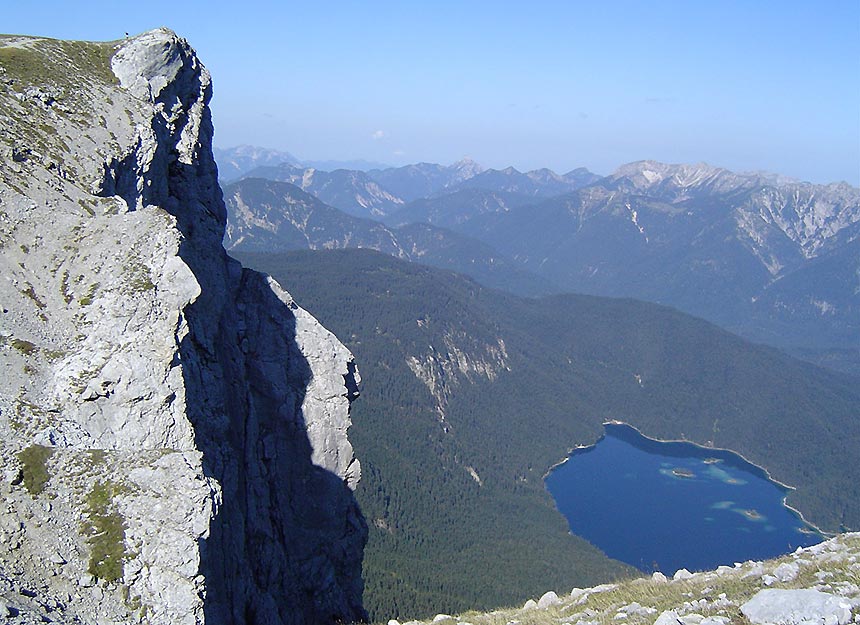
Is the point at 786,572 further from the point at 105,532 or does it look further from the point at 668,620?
the point at 105,532

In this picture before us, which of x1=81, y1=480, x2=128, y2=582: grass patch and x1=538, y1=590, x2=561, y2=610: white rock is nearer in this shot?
x1=81, y1=480, x2=128, y2=582: grass patch

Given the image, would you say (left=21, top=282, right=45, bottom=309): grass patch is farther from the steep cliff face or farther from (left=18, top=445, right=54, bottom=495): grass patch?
(left=18, top=445, right=54, bottom=495): grass patch

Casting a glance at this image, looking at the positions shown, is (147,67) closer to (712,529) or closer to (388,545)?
(388,545)

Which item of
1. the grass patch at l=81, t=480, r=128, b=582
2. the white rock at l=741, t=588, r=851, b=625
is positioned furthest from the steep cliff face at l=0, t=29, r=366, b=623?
the white rock at l=741, t=588, r=851, b=625

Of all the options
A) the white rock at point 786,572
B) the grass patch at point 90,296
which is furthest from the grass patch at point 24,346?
the white rock at point 786,572

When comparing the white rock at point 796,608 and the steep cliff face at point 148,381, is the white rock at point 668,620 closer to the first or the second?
the white rock at point 796,608

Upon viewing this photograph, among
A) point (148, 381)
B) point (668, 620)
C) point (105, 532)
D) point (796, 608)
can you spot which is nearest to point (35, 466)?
point (105, 532)
